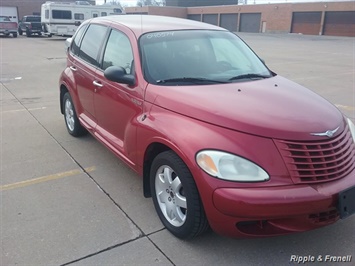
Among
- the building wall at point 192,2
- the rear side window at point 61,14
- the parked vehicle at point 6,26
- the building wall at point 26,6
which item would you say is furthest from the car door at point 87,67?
the building wall at point 192,2

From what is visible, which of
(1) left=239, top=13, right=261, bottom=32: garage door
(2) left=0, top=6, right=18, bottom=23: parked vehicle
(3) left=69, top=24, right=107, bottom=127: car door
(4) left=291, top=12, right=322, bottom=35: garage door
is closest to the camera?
(3) left=69, top=24, right=107, bottom=127: car door

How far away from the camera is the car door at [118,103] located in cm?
350

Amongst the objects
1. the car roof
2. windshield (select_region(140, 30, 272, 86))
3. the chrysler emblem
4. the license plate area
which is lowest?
the license plate area

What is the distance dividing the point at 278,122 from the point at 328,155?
17.2 inches

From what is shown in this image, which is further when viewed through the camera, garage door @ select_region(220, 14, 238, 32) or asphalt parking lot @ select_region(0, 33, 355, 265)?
garage door @ select_region(220, 14, 238, 32)

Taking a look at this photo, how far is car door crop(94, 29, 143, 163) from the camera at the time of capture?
11.5ft

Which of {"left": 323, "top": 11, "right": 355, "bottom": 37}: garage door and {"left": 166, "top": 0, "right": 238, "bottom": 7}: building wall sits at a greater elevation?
{"left": 166, "top": 0, "right": 238, "bottom": 7}: building wall

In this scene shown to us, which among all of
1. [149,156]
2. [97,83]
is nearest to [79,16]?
[97,83]

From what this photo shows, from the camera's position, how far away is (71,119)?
5.55 meters

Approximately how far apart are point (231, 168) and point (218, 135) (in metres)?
0.28

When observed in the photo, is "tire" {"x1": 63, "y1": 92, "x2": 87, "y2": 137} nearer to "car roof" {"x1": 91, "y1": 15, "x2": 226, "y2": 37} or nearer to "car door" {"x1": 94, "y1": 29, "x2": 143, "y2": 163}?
"car door" {"x1": 94, "y1": 29, "x2": 143, "y2": 163}

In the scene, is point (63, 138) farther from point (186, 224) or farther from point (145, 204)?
point (186, 224)

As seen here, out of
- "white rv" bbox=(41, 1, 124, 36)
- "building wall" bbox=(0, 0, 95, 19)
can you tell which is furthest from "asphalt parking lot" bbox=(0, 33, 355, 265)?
"building wall" bbox=(0, 0, 95, 19)

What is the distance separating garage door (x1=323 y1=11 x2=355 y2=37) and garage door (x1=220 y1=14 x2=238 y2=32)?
56.4ft
